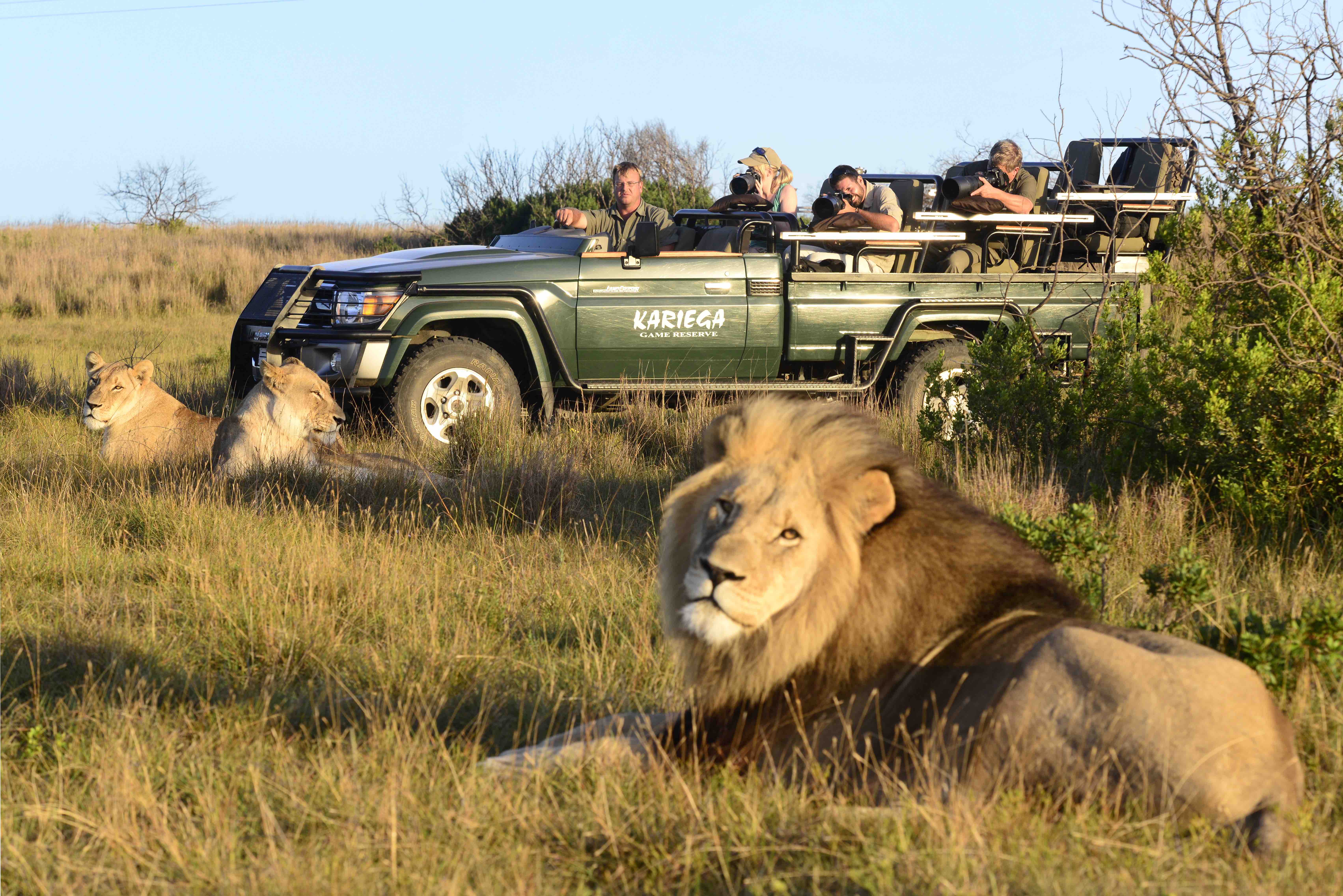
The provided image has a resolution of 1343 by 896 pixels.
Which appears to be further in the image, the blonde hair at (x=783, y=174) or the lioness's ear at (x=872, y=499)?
the blonde hair at (x=783, y=174)

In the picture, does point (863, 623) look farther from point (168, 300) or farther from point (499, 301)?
point (168, 300)

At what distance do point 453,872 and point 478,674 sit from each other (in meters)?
1.40

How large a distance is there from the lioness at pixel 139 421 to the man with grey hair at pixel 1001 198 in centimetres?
519

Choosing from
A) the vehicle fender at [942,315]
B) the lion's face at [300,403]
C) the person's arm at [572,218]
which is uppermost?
the person's arm at [572,218]

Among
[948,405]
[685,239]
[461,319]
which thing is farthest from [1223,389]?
[461,319]

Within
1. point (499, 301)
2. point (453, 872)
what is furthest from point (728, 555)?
point (499, 301)

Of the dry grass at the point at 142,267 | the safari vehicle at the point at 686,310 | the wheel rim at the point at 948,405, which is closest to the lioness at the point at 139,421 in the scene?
the safari vehicle at the point at 686,310

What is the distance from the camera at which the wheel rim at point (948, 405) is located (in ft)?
23.3

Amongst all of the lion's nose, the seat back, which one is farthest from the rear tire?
the lion's nose

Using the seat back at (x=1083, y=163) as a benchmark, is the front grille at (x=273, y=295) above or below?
below

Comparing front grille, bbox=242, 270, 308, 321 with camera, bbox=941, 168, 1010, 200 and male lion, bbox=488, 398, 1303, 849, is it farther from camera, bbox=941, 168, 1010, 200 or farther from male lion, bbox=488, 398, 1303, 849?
male lion, bbox=488, 398, 1303, 849

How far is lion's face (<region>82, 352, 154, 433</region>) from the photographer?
24.7 ft

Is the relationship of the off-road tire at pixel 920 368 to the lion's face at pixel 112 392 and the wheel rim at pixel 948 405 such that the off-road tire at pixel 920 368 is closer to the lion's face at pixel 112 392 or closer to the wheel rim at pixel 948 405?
the wheel rim at pixel 948 405

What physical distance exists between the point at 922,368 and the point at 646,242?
7.21ft
